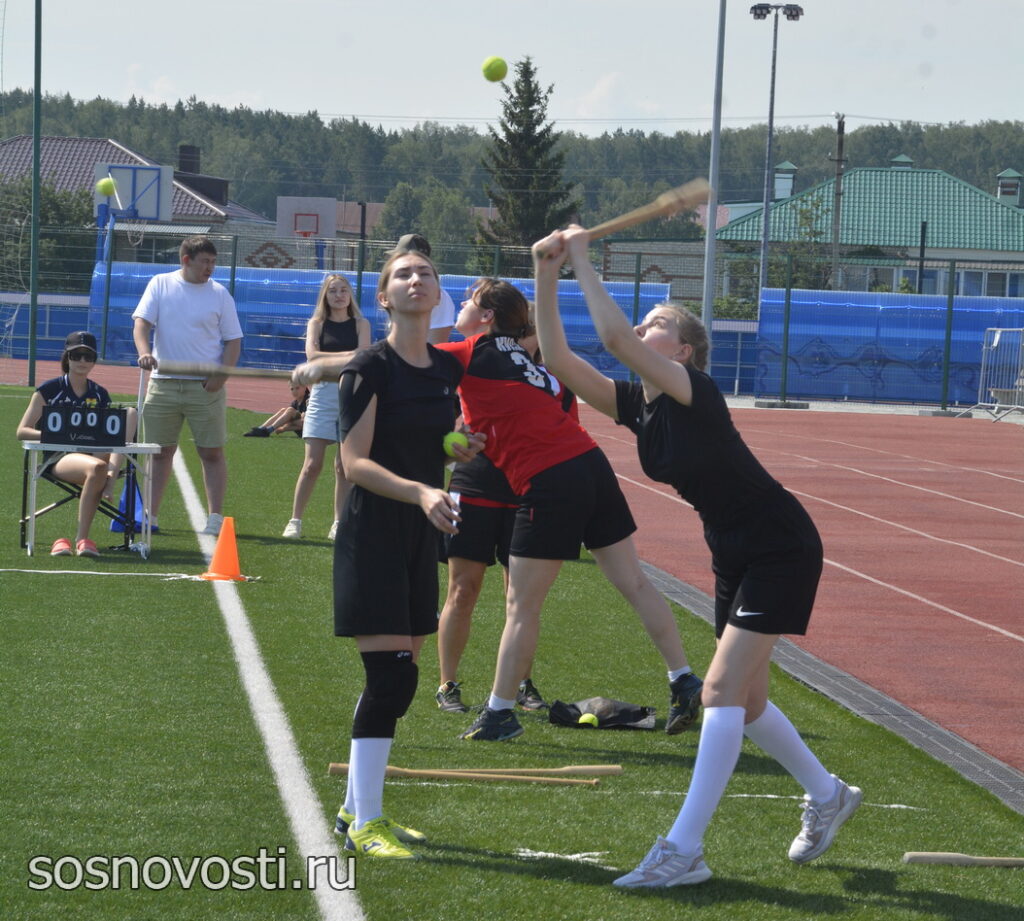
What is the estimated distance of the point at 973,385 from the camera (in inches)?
1378

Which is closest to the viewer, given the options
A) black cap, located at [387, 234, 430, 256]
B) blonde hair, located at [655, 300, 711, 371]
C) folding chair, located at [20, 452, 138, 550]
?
blonde hair, located at [655, 300, 711, 371]

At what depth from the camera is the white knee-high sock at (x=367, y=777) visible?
4.75 m

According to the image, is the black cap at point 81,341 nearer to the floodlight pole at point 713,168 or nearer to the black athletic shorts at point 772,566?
the black athletic shorts at point 772,566

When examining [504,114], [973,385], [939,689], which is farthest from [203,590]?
[504,114]

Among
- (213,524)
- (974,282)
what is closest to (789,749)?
(213,524)

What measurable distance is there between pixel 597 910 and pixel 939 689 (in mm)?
4147

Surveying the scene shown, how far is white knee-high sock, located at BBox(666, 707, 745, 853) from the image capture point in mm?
4559

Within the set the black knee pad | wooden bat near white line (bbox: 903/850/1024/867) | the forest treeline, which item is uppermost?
the forest treeline

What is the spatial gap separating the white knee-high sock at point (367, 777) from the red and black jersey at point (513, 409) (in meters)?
1.79

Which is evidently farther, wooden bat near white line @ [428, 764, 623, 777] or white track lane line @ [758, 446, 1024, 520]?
white track lane line @ [758, 446, 1024, 520]

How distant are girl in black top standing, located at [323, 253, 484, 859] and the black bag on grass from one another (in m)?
1.86

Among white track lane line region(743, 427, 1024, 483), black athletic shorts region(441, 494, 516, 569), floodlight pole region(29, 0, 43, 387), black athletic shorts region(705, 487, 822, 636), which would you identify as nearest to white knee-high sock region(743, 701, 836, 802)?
black athletic shorts region(705, 487, 822, 636)

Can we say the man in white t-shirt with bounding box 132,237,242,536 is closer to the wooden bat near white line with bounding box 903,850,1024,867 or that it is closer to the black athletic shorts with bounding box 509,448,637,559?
the black athletic shorts with bounding box 509,448,637,559

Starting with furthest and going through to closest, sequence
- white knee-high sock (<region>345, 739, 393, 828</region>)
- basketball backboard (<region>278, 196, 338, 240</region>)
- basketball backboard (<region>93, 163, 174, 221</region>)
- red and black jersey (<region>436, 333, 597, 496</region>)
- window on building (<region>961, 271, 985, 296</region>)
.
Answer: basketball backboard (<region>278, 196, 338, 240</region>)
window on building (<region>961, 271, 985, 296</region>)
basketball backboard (<region>93, 163, 174, 221</region>)
red and black jersey (<region>436, 333, 597, 496</region>)
white knee-high sock (<region>345, 739, 393, 828</region>)
